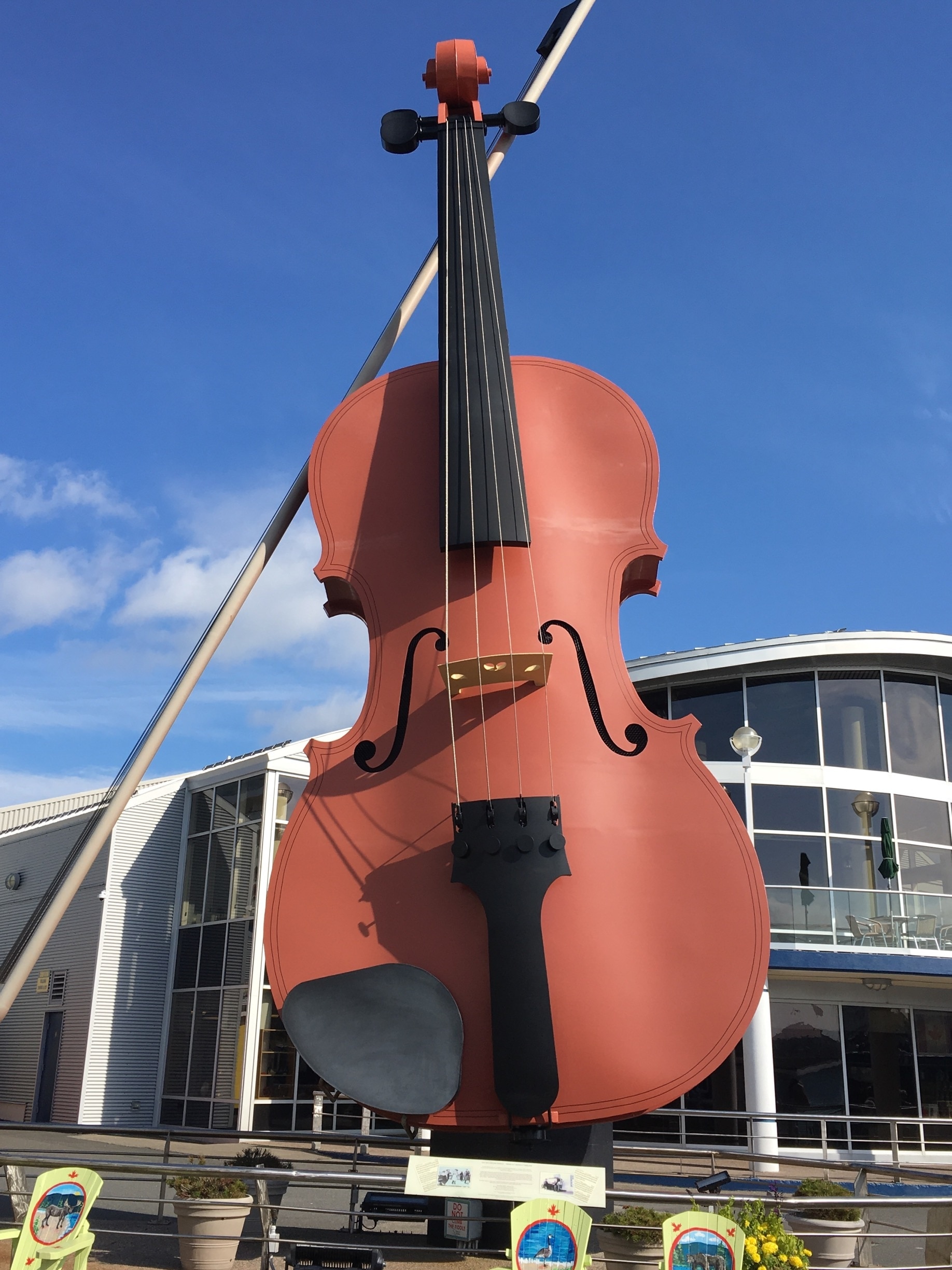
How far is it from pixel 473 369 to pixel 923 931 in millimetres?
13142

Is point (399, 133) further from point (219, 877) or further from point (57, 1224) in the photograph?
point (219, 877)

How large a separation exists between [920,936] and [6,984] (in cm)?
1375

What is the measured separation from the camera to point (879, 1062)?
15422mm

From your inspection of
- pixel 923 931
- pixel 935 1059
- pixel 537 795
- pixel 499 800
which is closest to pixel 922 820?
pixel 923 931

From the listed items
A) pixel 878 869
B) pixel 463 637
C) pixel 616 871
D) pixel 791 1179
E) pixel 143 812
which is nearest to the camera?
pixel 616 871

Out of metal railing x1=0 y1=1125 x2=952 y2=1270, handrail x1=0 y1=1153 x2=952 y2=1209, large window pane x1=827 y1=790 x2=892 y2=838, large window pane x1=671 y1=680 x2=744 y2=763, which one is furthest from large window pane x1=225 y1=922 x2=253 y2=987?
handrail x1=0 y1=1153 x2=952 y2=1209

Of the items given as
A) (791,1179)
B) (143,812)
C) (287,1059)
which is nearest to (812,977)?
(791,1179)

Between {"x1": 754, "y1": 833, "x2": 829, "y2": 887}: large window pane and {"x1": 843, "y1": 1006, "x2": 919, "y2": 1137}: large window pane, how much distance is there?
1926 mm

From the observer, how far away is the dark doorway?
18.8 m

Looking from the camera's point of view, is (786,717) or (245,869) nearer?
(786,717)

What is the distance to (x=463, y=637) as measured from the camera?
453 centimetres

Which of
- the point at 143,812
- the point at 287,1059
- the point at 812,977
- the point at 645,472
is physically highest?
the point at 143,812

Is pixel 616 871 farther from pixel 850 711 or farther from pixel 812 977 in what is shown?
pixel 850 711

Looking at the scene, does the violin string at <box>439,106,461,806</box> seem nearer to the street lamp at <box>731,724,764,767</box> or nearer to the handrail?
the handrail
